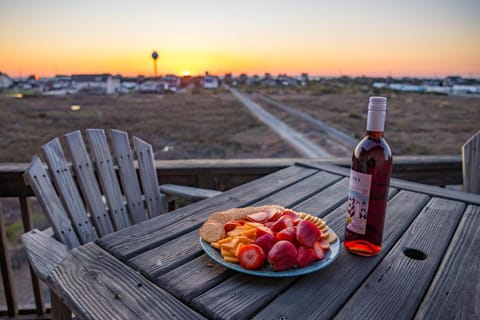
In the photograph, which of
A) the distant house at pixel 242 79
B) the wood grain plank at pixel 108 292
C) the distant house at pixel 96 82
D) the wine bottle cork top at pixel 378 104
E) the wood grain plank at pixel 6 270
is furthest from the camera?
the distant house at pixel 242 79

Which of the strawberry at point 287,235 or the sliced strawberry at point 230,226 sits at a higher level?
the strawberry at point 287,235

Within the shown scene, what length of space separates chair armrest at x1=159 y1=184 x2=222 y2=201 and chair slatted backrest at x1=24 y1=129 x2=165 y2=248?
0.07m

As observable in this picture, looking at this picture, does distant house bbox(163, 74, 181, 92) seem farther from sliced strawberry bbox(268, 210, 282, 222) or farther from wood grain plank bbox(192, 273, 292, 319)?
wood grain plank bbox(192, 273, 292, 319)

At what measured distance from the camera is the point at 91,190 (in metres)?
1.49

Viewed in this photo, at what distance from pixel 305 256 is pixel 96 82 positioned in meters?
51.0

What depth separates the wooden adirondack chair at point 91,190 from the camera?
4.04ft

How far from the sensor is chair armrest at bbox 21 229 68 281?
85cm

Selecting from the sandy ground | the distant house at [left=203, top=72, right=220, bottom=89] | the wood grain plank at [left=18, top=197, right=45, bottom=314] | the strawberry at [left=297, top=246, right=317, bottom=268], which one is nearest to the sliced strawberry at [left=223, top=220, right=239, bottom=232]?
the strawberry at [left=297, top=246, right=317, bottom=268]

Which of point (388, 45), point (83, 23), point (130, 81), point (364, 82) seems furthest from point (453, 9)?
point (130, 81)

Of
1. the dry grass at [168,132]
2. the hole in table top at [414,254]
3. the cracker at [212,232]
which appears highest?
the cracker at [212,232]

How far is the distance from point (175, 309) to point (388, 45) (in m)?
8.93

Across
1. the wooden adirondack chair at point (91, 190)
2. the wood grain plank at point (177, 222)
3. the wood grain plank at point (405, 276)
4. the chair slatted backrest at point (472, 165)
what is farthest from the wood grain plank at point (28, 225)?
the chair slatted backrest at point (472, 165)

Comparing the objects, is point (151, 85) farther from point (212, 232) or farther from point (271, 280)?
point (271, 280)

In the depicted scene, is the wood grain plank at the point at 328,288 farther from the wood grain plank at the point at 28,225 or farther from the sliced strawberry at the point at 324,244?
the wood grain plank at the point at 28,225
